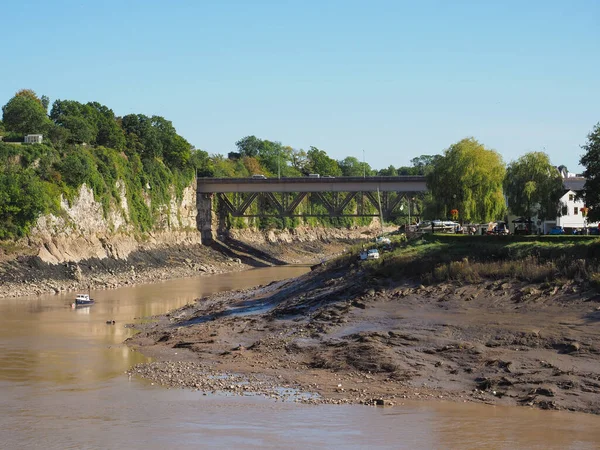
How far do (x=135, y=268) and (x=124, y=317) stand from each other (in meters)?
36.4

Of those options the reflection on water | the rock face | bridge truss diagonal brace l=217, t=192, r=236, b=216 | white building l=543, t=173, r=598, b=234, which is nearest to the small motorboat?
the reflection on water

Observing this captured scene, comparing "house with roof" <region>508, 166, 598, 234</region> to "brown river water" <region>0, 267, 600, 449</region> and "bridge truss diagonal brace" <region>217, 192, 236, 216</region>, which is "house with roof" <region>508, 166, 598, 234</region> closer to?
"brown river water" <region>0, 267, 600, 449</region>

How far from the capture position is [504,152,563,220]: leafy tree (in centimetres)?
5194

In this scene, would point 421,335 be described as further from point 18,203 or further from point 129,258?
point 129,258

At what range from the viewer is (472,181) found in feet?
220

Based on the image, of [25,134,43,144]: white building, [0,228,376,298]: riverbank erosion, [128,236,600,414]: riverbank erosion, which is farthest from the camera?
[25,134,43,144]: white building

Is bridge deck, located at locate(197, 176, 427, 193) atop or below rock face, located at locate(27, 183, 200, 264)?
atop

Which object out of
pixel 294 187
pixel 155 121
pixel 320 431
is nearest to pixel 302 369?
pixel 320 431

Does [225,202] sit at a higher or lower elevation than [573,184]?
higher

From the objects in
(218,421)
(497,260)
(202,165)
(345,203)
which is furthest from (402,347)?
(202,165)

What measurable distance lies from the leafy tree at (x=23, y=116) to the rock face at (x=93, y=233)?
11.9m

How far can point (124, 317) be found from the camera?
168 ft

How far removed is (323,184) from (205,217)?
21053 millimetres

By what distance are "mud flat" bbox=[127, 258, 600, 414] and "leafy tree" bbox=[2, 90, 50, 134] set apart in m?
60.2
